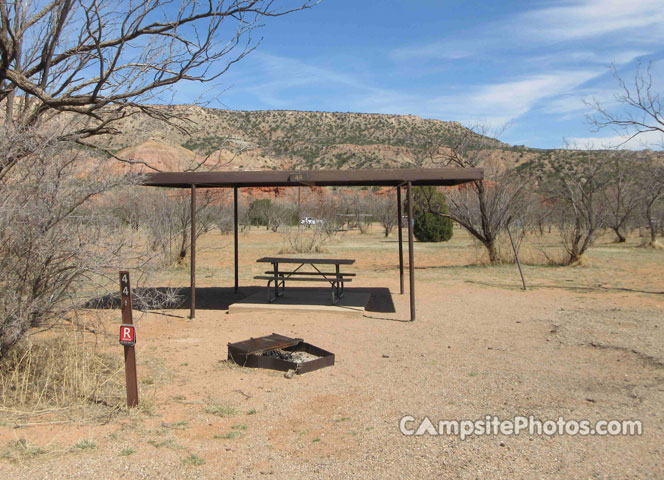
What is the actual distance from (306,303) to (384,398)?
5.43 m

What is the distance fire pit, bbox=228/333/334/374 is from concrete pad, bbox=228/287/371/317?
9.07 feet

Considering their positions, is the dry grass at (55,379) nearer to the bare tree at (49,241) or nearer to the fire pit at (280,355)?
the bare tree at (49,241)

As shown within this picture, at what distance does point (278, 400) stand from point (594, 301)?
25.6 feet

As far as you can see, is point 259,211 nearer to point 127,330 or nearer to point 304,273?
point 304,273

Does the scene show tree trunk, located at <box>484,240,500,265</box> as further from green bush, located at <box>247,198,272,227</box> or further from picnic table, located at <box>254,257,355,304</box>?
green bush, located at <box>247,198,272,227</box>

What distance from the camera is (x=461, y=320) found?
9.27 metres

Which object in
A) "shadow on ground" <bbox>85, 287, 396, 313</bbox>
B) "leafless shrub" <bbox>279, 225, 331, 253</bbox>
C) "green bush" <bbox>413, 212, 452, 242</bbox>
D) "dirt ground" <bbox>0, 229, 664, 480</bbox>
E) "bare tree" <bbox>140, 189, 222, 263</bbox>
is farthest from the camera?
"green bush" <bbox>413, 212, 452, 242</bbox>

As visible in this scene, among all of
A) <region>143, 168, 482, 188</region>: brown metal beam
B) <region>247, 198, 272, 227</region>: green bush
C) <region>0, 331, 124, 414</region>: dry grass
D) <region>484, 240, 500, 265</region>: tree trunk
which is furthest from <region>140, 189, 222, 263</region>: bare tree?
<region>247, 198, 272, 227</region>: green bush

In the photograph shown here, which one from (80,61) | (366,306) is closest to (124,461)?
(80,61)

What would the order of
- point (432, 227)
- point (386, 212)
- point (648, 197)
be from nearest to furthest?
point (648, 197)
point (432, 227)
point (386, 212)

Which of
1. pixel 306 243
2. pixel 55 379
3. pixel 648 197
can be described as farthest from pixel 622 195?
pixel 55 379

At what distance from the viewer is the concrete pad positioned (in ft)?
32.4

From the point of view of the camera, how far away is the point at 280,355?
6645 millimetres

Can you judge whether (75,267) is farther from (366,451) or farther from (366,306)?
(366,306)
